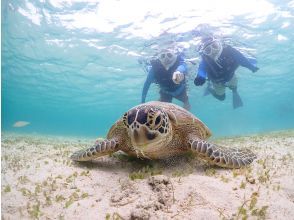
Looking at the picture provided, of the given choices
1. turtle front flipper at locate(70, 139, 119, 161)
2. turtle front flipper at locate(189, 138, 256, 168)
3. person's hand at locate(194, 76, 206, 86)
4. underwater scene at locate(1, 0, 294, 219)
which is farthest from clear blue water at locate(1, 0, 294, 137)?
turtle front flipper at locate(189, 138, 256, 168)

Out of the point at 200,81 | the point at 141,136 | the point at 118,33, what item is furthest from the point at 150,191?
the point at 118,33

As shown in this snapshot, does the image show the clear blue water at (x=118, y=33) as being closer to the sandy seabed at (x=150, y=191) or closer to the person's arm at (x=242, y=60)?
the person's arm at (x=242, y=60)

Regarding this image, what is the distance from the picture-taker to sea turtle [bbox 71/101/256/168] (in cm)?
342

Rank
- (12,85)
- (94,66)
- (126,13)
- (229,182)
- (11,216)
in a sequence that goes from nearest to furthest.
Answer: (11,216), (229,182), (126,13), (94,66), (12,85)

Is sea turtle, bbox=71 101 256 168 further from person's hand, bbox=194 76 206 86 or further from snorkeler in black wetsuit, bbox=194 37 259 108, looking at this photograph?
snorkeler in black wetsuit, bbox=194 37 259 108

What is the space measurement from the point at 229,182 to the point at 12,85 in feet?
140

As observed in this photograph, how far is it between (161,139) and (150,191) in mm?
748

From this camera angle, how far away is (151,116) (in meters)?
3.47

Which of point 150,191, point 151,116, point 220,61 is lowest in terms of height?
point 150,191

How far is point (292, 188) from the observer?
3441 mm

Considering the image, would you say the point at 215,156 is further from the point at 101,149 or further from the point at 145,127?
the point at 101,149

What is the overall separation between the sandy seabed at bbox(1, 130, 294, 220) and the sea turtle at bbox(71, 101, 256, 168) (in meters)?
0.21

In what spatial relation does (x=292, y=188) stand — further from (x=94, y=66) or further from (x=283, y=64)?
(x=283, y=64)

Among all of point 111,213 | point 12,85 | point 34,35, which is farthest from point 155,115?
point 12,85
